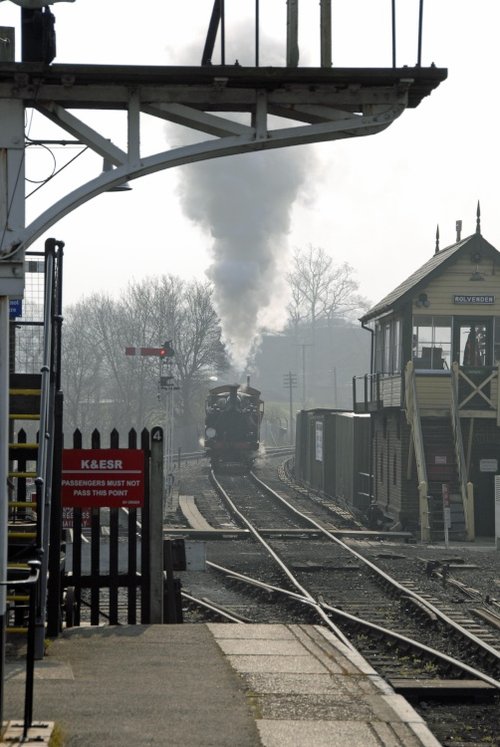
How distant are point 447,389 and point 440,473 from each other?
1904 mm

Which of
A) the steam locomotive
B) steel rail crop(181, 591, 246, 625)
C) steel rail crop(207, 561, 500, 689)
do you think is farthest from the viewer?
the steam locomotive

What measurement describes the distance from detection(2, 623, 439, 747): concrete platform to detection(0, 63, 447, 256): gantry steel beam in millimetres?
2747

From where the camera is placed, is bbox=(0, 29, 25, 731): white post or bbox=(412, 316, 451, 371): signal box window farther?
bbox=(412, 316, 451, 371): signal box window

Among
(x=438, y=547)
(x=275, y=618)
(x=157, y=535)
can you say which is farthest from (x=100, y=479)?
(x=438, y=547)

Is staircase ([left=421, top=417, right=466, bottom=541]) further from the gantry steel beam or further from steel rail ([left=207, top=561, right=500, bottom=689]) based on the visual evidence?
the gantry steel beam

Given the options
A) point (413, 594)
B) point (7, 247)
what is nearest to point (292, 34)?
point (7, 247)

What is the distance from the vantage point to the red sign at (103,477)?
9688mm

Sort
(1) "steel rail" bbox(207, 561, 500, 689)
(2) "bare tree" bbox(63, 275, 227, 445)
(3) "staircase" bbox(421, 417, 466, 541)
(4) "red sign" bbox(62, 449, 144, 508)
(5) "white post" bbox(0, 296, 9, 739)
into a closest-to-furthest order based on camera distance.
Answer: (5) "white post" bbox(0, 296, 9, 739) → (4) "red sign" bbox(62, 449, 144, 508) → (1) "steel rail" bbox(207, 561, 500, 689) → (3) "staircase" bbox(421, 417, 466, 541) → (2) "bare tree" bbox(63, 275, 227, 445)

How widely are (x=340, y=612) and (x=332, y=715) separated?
7221mm

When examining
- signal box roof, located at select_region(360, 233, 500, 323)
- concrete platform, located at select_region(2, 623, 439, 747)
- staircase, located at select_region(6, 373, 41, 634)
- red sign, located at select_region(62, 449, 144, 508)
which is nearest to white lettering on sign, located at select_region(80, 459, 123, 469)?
red sign, located at select_region(62, 449, 144, 508)

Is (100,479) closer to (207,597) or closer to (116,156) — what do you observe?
(116,156)

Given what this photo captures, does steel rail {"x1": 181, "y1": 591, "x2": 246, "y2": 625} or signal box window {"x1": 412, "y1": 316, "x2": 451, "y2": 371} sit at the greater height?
signal box window {"x1": 412, "y1": 316, "x2": 451, "y2": 371}

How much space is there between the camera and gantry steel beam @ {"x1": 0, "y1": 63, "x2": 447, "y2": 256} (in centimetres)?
668

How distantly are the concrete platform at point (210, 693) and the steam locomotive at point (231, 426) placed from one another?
34.9 metres
